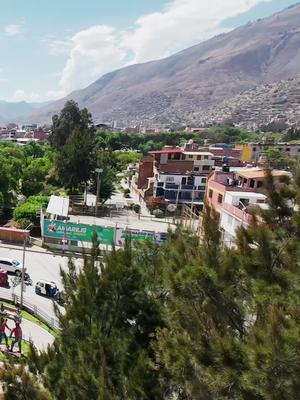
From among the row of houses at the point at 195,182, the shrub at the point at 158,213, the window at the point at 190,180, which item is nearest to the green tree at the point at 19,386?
the row of houses at the point at 195,182

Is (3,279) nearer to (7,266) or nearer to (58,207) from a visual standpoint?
(7,266)

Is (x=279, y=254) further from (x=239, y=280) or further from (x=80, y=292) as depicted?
(x=80, y=292)

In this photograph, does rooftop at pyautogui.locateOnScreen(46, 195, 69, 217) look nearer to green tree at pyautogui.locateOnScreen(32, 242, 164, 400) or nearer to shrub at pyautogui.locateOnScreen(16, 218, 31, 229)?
shrub at pyautogui.locateOnScreen(16, 218, 31, 229)

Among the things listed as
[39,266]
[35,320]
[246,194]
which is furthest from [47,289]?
[246,194]

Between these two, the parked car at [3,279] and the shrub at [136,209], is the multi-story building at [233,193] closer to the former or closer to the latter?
the shrub at [136,209]

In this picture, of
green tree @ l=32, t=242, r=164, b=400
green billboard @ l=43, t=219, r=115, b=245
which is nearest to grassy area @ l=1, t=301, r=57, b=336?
green billboard @ l=43, t=219, r=115, b=245
